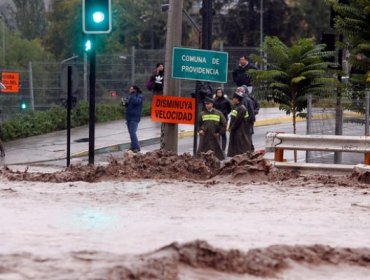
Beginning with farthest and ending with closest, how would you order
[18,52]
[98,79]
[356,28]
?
[18,52], [98,79], [356,28]

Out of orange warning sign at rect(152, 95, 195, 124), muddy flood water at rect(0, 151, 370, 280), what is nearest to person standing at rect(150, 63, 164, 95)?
orange warning sign at rect(152, 95, 195, 124)

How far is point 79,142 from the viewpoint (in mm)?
28500

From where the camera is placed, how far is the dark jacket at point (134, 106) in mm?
23969

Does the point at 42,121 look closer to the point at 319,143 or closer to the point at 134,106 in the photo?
the point at 134,106

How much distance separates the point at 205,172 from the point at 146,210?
353 cm

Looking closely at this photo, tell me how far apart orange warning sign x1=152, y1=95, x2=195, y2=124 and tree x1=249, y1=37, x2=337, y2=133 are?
11.4 feet

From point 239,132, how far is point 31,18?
3690 cm

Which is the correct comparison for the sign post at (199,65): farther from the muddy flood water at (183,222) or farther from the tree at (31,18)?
the tree at (31,18)

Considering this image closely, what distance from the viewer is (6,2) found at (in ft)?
180

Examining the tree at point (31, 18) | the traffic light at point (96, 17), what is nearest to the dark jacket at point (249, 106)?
the traffic light at point (96, 17)

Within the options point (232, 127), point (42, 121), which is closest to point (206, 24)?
point (232, 127)

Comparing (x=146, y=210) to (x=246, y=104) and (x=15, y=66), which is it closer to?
(x=246, y=104)

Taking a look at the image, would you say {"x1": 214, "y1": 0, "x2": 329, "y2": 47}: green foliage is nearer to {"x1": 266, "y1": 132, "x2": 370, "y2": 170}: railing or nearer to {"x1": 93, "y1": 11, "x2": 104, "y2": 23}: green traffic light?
{"x1": 266, "y1": 132, "x2": 370, "y2": 170}: railing

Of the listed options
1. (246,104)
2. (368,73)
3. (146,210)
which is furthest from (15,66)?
(146,210)
